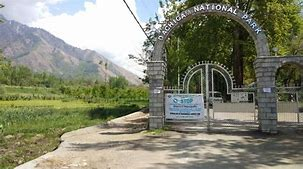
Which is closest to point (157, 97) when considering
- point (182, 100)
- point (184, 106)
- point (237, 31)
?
point (182, 100)

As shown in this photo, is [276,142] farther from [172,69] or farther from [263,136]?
[172,69]

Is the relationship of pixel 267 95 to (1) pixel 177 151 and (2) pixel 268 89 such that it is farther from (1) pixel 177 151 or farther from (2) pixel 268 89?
(1) pixel 177 151

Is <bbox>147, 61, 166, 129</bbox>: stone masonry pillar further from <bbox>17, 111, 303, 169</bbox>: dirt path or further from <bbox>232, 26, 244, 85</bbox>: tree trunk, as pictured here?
<bbox>232, 26, 244, 85</bbox>: tree trunk

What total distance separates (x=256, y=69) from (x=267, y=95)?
1216mm

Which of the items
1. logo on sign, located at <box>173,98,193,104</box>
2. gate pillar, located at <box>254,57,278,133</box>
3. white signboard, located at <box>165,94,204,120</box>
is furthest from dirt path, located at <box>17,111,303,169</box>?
logo on sign, located at <box>173,98,193,104</box>

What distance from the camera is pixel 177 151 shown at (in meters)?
11.4

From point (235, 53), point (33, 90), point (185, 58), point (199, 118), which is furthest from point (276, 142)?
point (33, 90)

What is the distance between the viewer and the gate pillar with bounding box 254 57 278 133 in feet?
49.7

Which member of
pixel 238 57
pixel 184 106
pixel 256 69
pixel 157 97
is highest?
pixel 238 57

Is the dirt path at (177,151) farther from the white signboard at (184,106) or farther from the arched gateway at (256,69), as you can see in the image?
the white signboard at (184,106)

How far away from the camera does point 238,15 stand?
52.0 ft

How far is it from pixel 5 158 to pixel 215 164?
21.6 ft

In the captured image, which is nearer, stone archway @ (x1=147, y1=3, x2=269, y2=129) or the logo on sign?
stone archway @ (x1=147, y1=3, x2=269, y2=129)

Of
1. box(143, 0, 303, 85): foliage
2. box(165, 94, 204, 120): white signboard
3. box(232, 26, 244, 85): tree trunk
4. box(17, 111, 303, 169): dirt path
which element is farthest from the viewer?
box(232, 26, 244, 85): tree trunk
